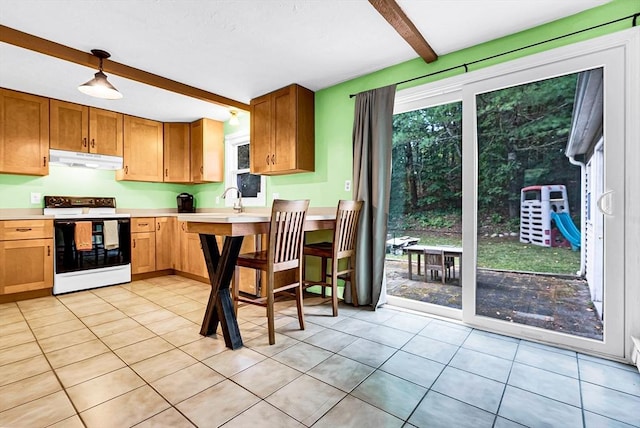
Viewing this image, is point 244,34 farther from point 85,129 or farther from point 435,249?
point 85,129

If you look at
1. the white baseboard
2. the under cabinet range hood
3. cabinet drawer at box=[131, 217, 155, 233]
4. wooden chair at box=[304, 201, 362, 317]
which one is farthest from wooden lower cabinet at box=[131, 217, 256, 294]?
the white baseboard

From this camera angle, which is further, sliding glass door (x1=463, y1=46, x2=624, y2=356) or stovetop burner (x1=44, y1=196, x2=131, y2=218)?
stovetop burner (x1=44, y1=196, x2=131, y2=218)

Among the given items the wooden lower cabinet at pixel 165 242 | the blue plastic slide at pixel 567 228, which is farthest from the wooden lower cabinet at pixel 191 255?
the blue plastic slide at pixel 567 228

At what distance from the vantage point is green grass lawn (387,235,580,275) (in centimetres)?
214

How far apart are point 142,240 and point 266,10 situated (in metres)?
3.40

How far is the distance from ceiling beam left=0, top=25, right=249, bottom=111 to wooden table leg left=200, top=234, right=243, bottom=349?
1.89 meters

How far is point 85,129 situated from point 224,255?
3141 millimetres

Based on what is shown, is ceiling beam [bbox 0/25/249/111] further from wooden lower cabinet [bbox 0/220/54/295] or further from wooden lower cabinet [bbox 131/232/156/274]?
wooden lower cabinet [bbox 131/232/156/274]

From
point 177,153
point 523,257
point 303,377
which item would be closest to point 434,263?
point 523,257

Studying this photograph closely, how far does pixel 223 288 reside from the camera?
7.16ft

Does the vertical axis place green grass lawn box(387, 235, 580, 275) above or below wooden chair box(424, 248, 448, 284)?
above

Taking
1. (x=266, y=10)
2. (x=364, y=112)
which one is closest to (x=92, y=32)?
(x=266, y=10)

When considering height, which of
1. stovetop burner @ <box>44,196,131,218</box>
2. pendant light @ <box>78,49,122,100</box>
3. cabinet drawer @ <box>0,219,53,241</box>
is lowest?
cabinet drawer @ <box>0,219,53,241</box>

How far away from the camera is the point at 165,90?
131 inches
